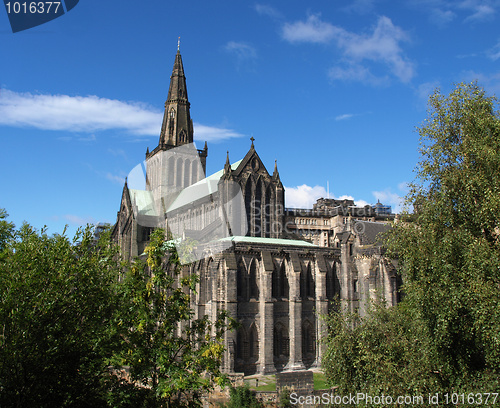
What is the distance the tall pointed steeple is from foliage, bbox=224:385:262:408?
5606cm

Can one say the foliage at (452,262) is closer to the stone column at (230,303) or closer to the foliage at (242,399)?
the foliage at (242,399)

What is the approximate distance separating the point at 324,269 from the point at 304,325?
621cm

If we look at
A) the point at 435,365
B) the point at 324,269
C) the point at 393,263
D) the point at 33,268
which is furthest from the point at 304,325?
the point at 33,268

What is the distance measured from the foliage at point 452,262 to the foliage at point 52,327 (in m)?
12.1

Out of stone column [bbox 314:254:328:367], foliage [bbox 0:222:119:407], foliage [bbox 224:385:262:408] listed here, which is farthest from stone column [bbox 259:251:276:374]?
foliage [bbox 0:222:119:407]

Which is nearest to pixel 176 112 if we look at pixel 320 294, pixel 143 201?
pixel 143 201

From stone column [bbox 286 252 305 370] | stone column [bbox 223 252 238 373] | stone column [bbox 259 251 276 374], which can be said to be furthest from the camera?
stone column [bbox 286 252 305 370]

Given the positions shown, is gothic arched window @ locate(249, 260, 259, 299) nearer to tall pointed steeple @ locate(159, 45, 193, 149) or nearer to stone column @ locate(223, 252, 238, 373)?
stone column @ locate(223, 252, 238, 373)

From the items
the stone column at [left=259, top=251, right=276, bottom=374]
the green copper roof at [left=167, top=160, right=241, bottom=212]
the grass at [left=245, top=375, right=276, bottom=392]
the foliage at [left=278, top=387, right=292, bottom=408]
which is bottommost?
the grass at [left=245, top=375, right=276, bottom=392]

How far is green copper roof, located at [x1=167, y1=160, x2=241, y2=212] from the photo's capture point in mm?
59787

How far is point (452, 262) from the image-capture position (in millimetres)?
17734

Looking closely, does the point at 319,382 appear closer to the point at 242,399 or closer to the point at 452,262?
the point at 242,399

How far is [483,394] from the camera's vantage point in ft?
52.2

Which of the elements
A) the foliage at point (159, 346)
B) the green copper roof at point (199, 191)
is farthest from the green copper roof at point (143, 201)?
the foliage at point (159, 346)
